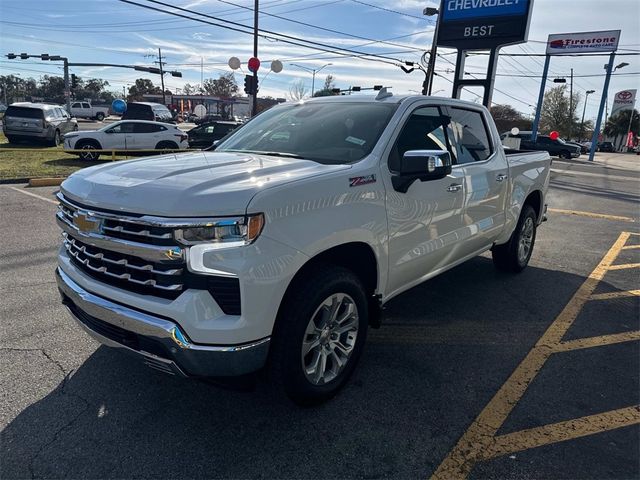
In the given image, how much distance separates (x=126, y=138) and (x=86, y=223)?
49.1 ft

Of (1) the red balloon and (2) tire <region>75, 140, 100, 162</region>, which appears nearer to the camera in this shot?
(2) tire <region>75, 140, 100, 162</region>

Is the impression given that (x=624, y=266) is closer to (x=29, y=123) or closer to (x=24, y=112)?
(x=29, y=123)

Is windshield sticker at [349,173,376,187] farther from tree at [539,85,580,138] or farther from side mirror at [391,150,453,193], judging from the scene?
tree at [539,85,580,138]

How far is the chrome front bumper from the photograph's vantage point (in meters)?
2.26

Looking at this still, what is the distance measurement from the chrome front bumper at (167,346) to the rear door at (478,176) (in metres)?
2.50

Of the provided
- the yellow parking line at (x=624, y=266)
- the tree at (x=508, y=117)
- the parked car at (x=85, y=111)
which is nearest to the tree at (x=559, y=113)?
the tree at (x=508, y=117)

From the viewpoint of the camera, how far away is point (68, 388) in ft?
9.85

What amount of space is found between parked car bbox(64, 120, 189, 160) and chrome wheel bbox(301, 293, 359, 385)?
46.1 ft

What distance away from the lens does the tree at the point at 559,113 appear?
3140 inches

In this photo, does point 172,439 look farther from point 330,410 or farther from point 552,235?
point 552,235

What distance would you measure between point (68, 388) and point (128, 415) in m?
0.55

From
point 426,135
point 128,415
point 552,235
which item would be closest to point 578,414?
point 426,135

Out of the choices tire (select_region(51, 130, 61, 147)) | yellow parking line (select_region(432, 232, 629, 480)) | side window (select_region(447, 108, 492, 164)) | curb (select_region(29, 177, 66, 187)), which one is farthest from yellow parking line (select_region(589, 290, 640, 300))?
tire (select_region(51, 130, 61, 147))

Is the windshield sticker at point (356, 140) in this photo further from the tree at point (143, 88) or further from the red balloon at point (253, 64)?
the tree at point (143, 88)
